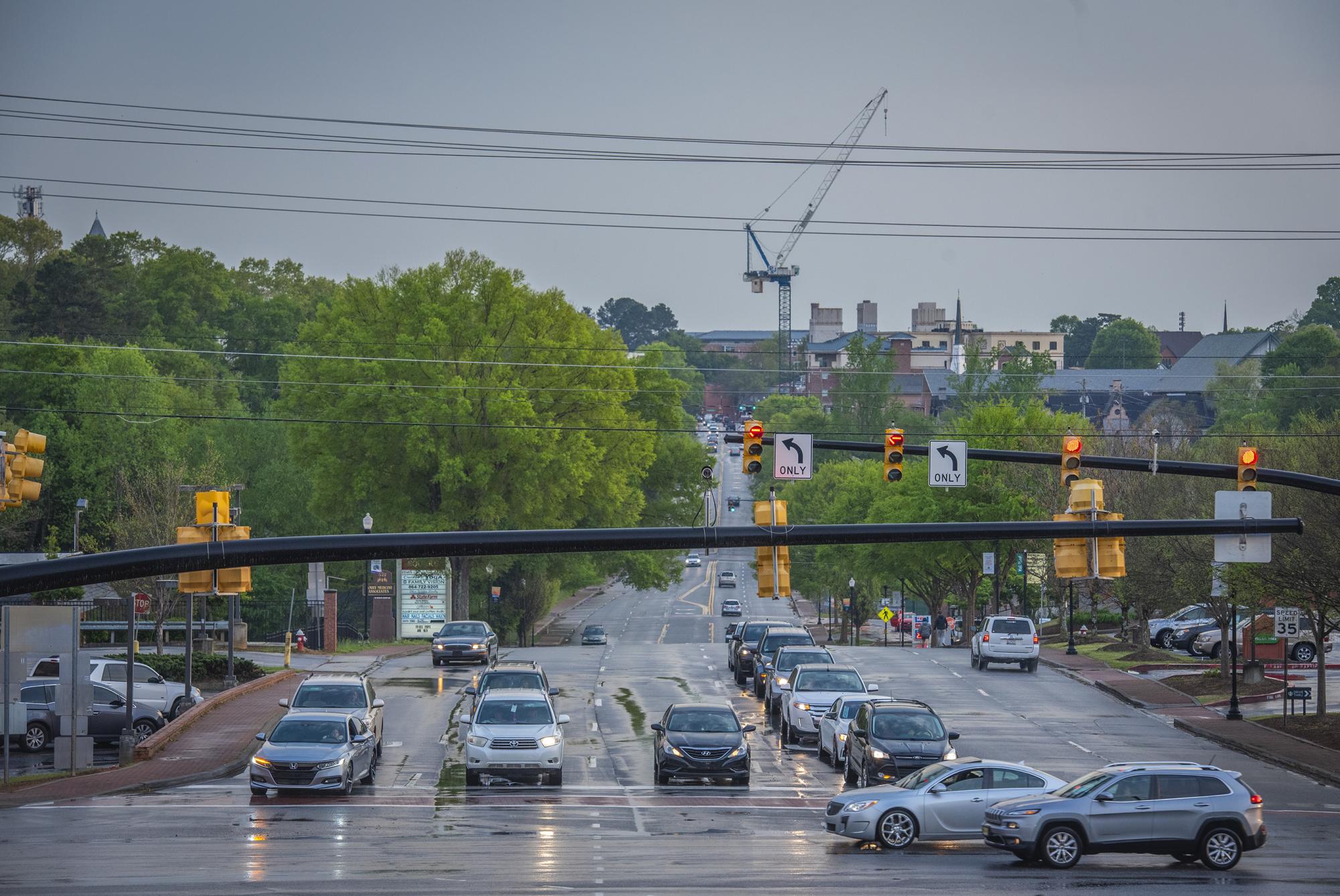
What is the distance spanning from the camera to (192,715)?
3659 cm

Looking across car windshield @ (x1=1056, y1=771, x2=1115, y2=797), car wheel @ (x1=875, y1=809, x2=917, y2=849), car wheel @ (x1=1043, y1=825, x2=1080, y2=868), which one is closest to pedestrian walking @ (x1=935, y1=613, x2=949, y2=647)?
car wheel @ (x1=875, y1=809, x2=917, y2=849)

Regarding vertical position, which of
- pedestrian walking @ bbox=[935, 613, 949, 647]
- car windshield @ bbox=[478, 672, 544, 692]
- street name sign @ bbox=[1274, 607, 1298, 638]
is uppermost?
street name sign @ bbox=[1274, 607, 1298, 638]

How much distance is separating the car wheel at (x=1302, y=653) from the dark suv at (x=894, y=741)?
2919cm

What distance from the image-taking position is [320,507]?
219 ft

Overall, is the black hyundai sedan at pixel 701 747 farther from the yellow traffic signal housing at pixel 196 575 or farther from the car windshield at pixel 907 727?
the yellow traffic signal housing at pixel 196 575

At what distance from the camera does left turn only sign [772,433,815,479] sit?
22.5m

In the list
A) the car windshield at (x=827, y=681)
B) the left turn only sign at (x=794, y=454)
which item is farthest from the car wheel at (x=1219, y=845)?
the car windshield at (x=827, y=681)

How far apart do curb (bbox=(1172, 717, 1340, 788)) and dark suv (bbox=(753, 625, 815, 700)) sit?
1037 centimetres

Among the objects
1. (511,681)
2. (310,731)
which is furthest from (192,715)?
(310,731)

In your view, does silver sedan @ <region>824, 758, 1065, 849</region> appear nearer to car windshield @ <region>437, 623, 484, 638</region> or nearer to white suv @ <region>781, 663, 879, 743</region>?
white suv @ <region>781, 663, 879, 743</region>

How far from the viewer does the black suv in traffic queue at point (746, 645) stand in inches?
1838

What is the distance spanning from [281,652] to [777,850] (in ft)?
126

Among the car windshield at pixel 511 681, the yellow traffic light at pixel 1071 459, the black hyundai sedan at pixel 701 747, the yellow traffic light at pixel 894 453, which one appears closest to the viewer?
the yellow traffic light at pixel 1071 459

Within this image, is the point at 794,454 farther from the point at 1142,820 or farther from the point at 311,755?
the point at 311,755
